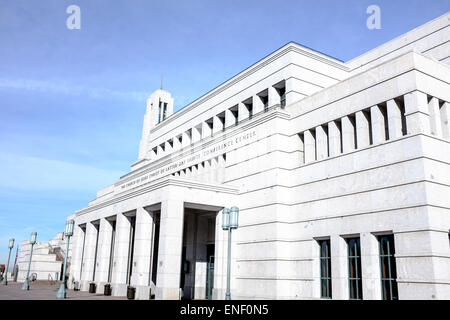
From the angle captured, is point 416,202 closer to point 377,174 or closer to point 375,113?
point 377,174

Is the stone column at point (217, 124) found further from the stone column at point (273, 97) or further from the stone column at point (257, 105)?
the stone column at point (273, 97)

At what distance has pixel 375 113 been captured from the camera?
22.9m

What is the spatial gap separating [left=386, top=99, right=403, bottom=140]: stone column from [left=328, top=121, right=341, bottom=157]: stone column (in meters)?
3.75

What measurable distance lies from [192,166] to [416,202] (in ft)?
63.1

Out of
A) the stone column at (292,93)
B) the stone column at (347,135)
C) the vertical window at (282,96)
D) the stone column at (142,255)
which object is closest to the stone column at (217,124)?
the vertical window at (282,96)

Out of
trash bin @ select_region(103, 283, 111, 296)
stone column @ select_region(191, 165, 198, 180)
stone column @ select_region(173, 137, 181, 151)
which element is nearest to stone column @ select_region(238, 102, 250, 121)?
stone column @ select_region(191, 165, 198, 180)

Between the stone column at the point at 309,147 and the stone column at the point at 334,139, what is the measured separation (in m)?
1.61

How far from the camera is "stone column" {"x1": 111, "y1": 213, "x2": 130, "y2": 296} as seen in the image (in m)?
31.7

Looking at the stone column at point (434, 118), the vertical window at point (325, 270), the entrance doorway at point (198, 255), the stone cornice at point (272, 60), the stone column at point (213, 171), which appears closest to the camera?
the stone column at point (434, 118)

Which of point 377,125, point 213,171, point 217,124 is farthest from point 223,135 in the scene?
point 377,125

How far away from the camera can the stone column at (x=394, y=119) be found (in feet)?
70.7

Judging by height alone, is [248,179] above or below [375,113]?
below

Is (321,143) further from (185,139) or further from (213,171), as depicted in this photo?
(185,139)
